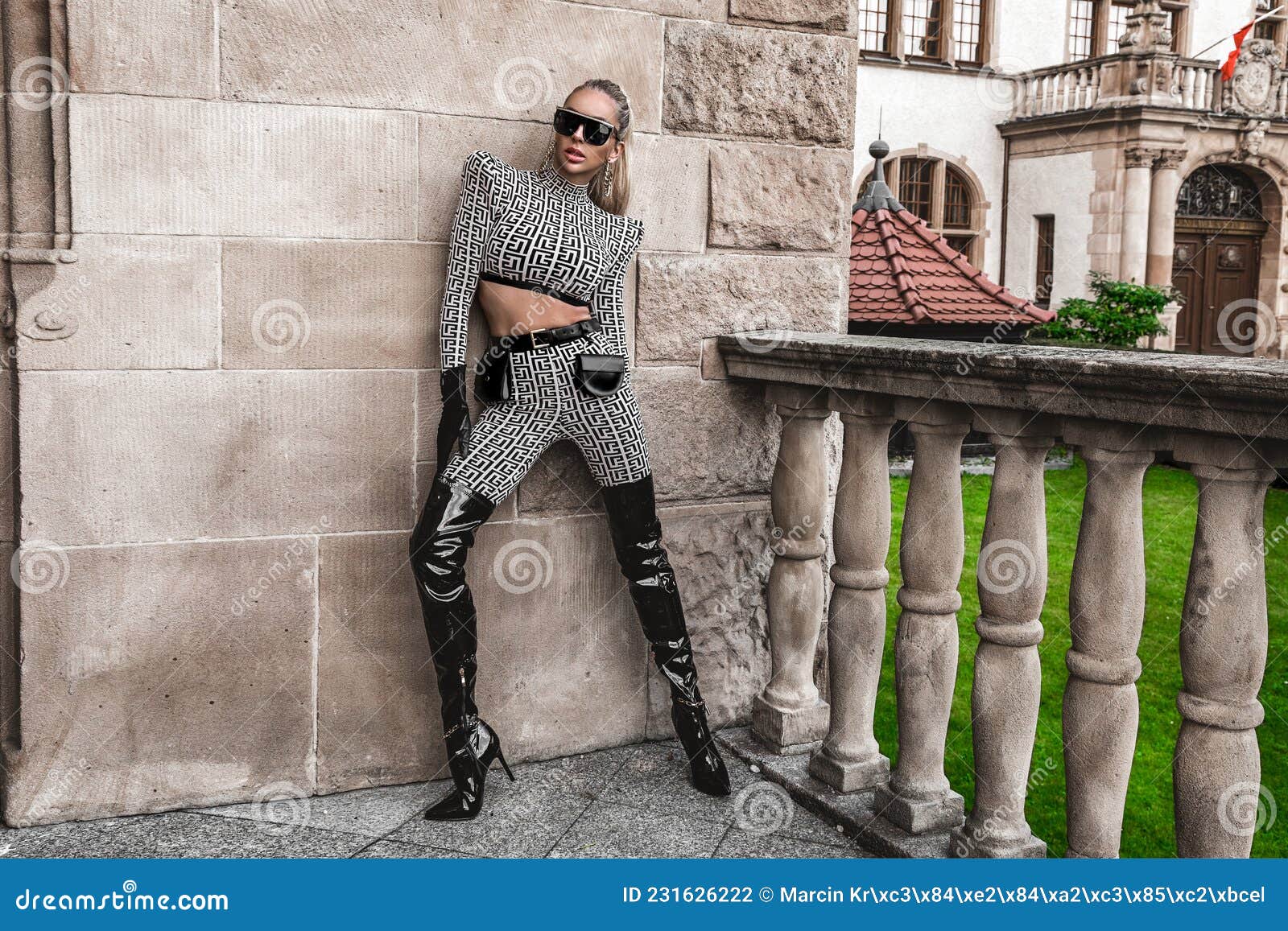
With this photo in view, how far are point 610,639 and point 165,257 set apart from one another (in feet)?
5.91

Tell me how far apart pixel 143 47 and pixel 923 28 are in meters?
23.8

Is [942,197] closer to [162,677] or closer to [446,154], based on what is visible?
[446,154]

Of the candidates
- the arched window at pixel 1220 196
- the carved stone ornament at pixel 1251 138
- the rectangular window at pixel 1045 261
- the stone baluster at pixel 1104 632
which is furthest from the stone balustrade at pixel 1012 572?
the carved stone ornament at pixel 1251 138

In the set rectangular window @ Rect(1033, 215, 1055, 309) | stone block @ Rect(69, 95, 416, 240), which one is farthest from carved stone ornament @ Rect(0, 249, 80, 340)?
rectangular window @ Rect(1033, 215, 1055, 309)

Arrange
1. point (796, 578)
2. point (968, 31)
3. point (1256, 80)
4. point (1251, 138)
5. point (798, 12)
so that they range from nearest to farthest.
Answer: point (796, 578)
point (798, 12)
point (1251, 138)
point (1256, 80)
point (968, 31)

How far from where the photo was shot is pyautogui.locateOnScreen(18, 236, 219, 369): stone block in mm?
3436

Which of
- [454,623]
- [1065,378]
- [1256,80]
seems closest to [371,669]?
[454,623]

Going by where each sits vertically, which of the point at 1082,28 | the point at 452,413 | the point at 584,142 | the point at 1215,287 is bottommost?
the point at 452,413

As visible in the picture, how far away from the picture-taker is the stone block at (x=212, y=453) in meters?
3.48

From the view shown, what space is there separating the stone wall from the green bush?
12850mm

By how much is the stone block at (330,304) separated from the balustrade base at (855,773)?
5.59 feet

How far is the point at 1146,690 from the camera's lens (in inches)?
230

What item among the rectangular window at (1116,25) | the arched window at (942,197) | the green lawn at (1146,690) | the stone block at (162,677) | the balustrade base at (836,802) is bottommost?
the green lawn at (1146,690)

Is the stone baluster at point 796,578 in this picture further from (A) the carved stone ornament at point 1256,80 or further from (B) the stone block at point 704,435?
(A) the carved stone ornament at point 1256,80
